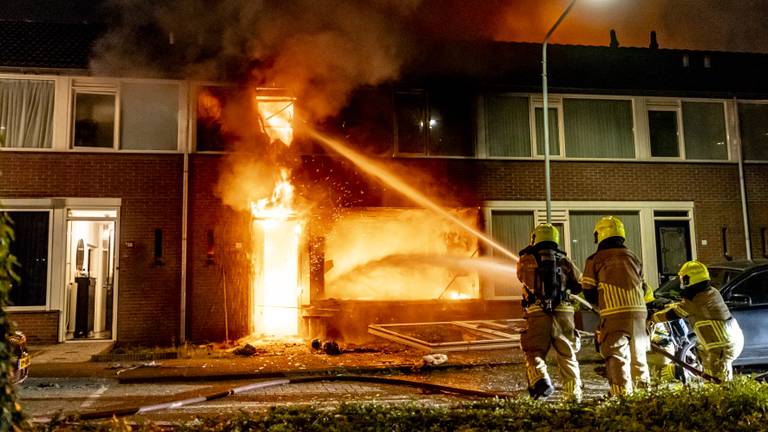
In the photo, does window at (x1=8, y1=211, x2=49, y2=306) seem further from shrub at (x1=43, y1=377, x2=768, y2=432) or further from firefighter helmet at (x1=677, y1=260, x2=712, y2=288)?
firefighter helmet at (x1=677, y1=260, x2=712, y2=288)

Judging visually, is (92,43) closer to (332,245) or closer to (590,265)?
(332,245)

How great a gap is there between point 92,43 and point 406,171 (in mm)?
6937

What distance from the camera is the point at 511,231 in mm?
13062

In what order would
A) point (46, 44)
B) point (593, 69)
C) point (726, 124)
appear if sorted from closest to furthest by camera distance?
point (46, 44), point (593, 69), point (726, 124)

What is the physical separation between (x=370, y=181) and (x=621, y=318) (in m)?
7.75

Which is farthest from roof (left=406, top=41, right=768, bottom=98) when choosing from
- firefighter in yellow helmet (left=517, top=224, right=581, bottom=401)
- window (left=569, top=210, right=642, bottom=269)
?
firefighter in yellow helmet (left=517, top=224, right=581, bottom=401)

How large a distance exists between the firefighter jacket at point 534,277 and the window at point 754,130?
1085 cm

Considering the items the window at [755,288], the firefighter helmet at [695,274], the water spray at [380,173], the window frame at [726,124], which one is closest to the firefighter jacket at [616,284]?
the firefighter helmet at [695,274]

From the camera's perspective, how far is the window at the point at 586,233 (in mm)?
13180

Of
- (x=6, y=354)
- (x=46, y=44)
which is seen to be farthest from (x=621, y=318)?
(x=46, y=44)

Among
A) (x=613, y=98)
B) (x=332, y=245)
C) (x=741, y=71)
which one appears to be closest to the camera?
(x=332, y=245)

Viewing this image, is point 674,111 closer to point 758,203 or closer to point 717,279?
point 758,203

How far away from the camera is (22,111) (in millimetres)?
11625

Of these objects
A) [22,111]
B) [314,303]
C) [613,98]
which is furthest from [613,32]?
[22,111]
